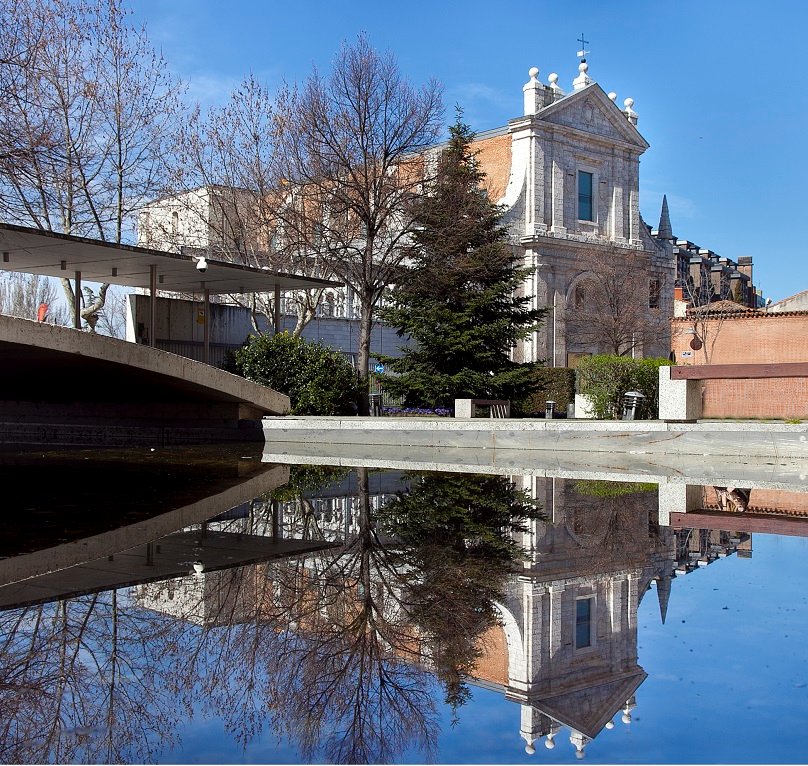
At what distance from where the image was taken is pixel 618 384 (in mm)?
21125

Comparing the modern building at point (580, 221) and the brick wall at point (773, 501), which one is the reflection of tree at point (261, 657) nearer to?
the brick wall at point (773, 501)

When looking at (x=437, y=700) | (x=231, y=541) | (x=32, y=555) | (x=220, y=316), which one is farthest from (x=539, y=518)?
(x=220, y=316)

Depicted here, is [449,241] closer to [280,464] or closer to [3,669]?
[280,464]

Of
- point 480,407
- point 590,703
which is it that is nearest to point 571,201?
point 480,407

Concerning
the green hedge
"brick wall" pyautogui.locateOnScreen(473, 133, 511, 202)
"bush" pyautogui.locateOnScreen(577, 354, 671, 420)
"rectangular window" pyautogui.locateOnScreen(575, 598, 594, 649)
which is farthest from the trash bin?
"brick wall" pyautogui.locateOnScreen(473, 133, 511, 202)

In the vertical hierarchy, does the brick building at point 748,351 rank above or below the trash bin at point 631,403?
above

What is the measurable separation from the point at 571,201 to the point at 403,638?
159 ft

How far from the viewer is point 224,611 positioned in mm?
5188

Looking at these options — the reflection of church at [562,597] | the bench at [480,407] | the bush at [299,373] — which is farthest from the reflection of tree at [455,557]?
the bush at [299,373]

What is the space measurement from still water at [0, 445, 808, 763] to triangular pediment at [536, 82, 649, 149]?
146 ft

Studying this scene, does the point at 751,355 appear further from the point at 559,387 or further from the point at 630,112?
the point at 630,112

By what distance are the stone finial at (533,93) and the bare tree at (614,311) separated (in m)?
8.27

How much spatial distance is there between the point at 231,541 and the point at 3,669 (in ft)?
11.7

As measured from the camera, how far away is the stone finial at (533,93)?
49656mm
